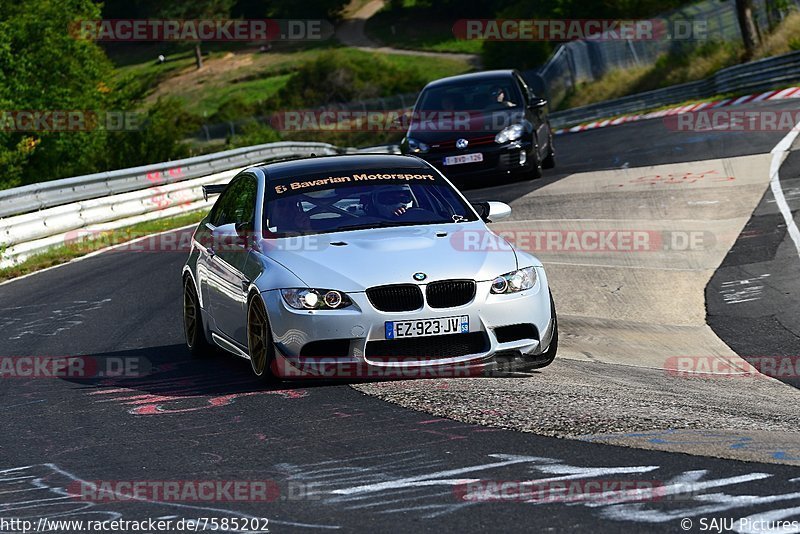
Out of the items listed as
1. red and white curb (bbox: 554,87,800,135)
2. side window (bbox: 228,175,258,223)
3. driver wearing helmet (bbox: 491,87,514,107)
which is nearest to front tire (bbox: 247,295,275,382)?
side window (bbox: 228,175,258,223)

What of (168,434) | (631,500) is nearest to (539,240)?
(168,434)

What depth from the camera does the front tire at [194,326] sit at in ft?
31.7

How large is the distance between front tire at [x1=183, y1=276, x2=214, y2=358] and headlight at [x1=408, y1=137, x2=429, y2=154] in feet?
33.3

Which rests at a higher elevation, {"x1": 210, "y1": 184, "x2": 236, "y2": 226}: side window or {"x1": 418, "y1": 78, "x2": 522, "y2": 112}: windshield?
{"x1": 418, "y1": 78, "x2": 522, "y2": 112}: windshield

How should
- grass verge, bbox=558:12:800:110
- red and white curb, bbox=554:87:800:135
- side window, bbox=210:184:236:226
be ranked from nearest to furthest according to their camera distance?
side window, bbox=210:184:236:226 → red and white curb, bbox=554:87:800:135 → grass verge, bbox=558:12:800:110

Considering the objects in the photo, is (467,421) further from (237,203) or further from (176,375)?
(237,203)

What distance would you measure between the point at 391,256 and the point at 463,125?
1231 cm

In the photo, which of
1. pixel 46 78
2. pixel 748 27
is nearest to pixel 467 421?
pixel 748 27

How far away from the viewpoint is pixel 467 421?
6.62 m

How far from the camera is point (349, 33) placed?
113m

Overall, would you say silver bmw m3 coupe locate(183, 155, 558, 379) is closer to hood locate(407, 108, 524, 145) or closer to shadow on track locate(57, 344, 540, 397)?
shadow on track locate(57, 344, 540, 397)

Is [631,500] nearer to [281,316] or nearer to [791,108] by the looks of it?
[281,316]

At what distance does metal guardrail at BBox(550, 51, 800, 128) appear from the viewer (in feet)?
101

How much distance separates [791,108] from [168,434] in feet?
68.6
